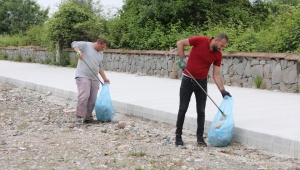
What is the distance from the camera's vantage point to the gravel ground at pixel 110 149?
6.19m

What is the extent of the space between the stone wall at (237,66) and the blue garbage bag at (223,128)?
5.11 feet

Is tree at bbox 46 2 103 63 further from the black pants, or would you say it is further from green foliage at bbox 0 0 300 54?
the black pants

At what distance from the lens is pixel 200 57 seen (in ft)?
23.7

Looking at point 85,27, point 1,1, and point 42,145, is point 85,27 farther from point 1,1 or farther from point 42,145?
point 1,1

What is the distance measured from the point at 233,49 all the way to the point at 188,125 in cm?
617

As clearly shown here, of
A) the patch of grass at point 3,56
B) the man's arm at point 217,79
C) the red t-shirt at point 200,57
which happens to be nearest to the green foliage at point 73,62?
the patch of grass at point 3,56

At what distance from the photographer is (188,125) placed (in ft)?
28.6

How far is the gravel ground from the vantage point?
619 centimetres

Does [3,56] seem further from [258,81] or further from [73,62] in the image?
[258,81]

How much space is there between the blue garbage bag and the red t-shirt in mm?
525

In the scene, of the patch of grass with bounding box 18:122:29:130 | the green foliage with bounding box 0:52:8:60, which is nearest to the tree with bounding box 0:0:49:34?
the green foliage with bounding box 0:52:8:60

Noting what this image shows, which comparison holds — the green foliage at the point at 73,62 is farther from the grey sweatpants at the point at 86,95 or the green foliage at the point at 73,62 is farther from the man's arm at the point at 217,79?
the man's arm at the point at 217,79

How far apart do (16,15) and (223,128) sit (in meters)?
43.1

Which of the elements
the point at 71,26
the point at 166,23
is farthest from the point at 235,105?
the point at 71,26
